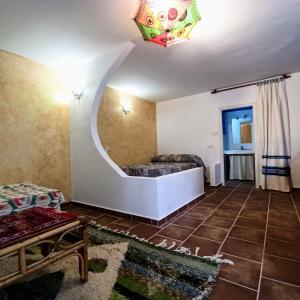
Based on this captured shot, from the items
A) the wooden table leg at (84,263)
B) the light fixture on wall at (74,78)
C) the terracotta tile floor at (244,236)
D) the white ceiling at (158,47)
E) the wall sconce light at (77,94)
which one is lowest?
the terracotta tile floor at (244,236)

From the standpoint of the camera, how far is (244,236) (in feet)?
6.68

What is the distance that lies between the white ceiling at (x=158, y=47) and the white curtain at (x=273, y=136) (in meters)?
0.40

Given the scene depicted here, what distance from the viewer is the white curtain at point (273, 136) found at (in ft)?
12.9

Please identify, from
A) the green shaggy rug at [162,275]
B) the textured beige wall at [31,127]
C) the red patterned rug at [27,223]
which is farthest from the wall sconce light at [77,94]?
the green shaggy rug at [162,275]

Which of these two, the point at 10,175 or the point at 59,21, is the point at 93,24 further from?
the point at 10,175

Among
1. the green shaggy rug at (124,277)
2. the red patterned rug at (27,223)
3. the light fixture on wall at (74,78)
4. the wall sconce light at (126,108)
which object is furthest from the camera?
the wall sconce light at (126,108)

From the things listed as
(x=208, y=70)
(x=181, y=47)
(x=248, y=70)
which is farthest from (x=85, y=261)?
(x=248, y=70)

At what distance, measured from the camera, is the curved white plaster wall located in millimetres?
2547

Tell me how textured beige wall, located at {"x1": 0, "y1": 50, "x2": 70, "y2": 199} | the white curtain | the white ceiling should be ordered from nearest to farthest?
1. the white ceiling
2. textured beige wall, located at {"x1": 0, "y1": 50, "x2": 70, "y2": 199}
3. the white curtain

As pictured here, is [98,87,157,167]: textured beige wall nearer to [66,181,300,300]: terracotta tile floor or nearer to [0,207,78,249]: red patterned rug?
[66,181,300,300]: terracotta tile floor

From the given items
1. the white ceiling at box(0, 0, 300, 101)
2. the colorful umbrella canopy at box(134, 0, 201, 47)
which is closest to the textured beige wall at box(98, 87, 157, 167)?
the white ceiling at box(0, 0, 300, 101)

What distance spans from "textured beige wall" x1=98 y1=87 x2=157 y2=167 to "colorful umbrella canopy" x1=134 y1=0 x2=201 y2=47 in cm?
230

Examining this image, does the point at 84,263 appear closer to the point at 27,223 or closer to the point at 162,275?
the point at 27,223

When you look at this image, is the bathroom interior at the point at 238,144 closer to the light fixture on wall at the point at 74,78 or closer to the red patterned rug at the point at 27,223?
the light fixture on wall at the point at 74,78
